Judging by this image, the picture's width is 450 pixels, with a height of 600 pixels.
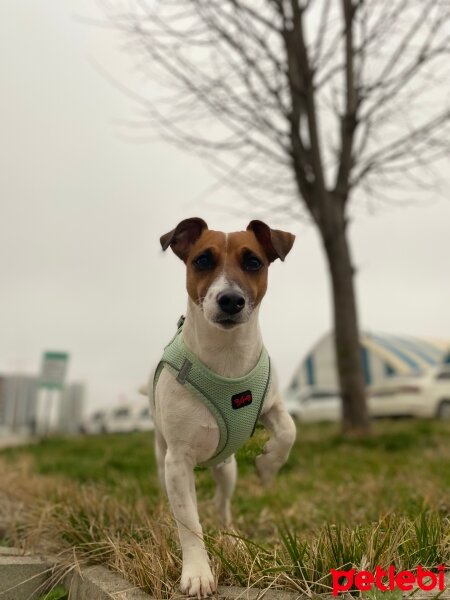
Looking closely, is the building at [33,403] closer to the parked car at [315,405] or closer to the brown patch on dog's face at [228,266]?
the parked car at [315,405]

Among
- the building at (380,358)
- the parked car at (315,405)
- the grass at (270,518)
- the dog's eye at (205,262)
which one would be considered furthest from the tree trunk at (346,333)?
the building at (380,358)

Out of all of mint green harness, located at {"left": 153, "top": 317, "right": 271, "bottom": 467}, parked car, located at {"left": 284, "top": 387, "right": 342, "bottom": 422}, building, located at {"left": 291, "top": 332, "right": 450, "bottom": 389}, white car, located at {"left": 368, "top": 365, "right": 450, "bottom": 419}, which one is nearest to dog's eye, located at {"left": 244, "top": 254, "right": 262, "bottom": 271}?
mint green harness, located at {"left": 153, "top": 317, "right": 271, "bottom": 467}

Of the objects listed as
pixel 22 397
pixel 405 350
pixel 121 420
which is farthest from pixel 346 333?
pixel 22 397

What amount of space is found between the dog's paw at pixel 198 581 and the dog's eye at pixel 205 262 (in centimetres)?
109

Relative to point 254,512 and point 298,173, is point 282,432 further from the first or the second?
point 298,173

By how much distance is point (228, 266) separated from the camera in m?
2.34

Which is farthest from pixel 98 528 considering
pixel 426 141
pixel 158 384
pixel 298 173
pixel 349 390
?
pixel 426 141

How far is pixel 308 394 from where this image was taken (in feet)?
68.5

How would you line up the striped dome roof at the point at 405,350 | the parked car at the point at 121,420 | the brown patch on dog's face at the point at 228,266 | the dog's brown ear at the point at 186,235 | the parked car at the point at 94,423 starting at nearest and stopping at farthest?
the brown patch on dog's face at the point at 228,266 → the dog's brown ear at the point at 186,235 → the striped dome roof at the point at 405,350 → the parked car at the point at 121,420 → the parked car at the point at 94,423

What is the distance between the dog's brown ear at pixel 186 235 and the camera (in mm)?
2584

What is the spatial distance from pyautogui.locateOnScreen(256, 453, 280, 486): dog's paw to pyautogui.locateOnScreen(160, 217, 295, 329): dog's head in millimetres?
748

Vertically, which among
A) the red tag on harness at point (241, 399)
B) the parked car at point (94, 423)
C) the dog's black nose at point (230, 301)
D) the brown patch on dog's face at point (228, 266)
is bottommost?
the parked car at point (94, 423)

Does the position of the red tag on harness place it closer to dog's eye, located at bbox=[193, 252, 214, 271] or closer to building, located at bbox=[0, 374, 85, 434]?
dog's eye, located at bbox=[193, 252, 214, 271]

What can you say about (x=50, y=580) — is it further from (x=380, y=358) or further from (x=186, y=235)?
(x=380, y=358)
